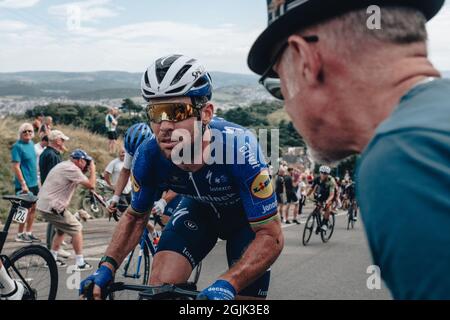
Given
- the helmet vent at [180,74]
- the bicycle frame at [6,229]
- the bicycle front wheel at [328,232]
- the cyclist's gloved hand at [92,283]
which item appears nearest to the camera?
the cyclist's gloved hand at [92,283]

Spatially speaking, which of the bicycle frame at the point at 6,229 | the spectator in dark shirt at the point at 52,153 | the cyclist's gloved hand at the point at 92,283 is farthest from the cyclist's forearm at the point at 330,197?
the cyclist's gloved hand at the point at 92,283

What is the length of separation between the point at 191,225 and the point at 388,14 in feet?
8.07

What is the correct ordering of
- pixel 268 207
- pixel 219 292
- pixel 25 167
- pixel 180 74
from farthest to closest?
pixel 25 167
pixel 180 74
pixel 268 207
pixel 219 292

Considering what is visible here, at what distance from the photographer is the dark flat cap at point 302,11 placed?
116 cm

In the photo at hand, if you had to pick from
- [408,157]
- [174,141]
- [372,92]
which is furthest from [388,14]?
[174,141]

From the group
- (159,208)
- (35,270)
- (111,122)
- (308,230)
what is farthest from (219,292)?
(111,122)

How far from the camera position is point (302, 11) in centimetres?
118

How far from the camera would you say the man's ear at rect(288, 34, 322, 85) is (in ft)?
3.89

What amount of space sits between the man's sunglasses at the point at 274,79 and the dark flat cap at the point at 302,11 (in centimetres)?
2

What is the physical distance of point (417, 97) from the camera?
101 centimetres

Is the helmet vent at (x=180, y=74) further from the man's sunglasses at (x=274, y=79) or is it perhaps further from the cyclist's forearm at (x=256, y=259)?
the man's sunglasses at (x=274, y=79)

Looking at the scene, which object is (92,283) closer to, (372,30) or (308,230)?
(372,30)

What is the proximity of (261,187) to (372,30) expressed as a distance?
1.80m
